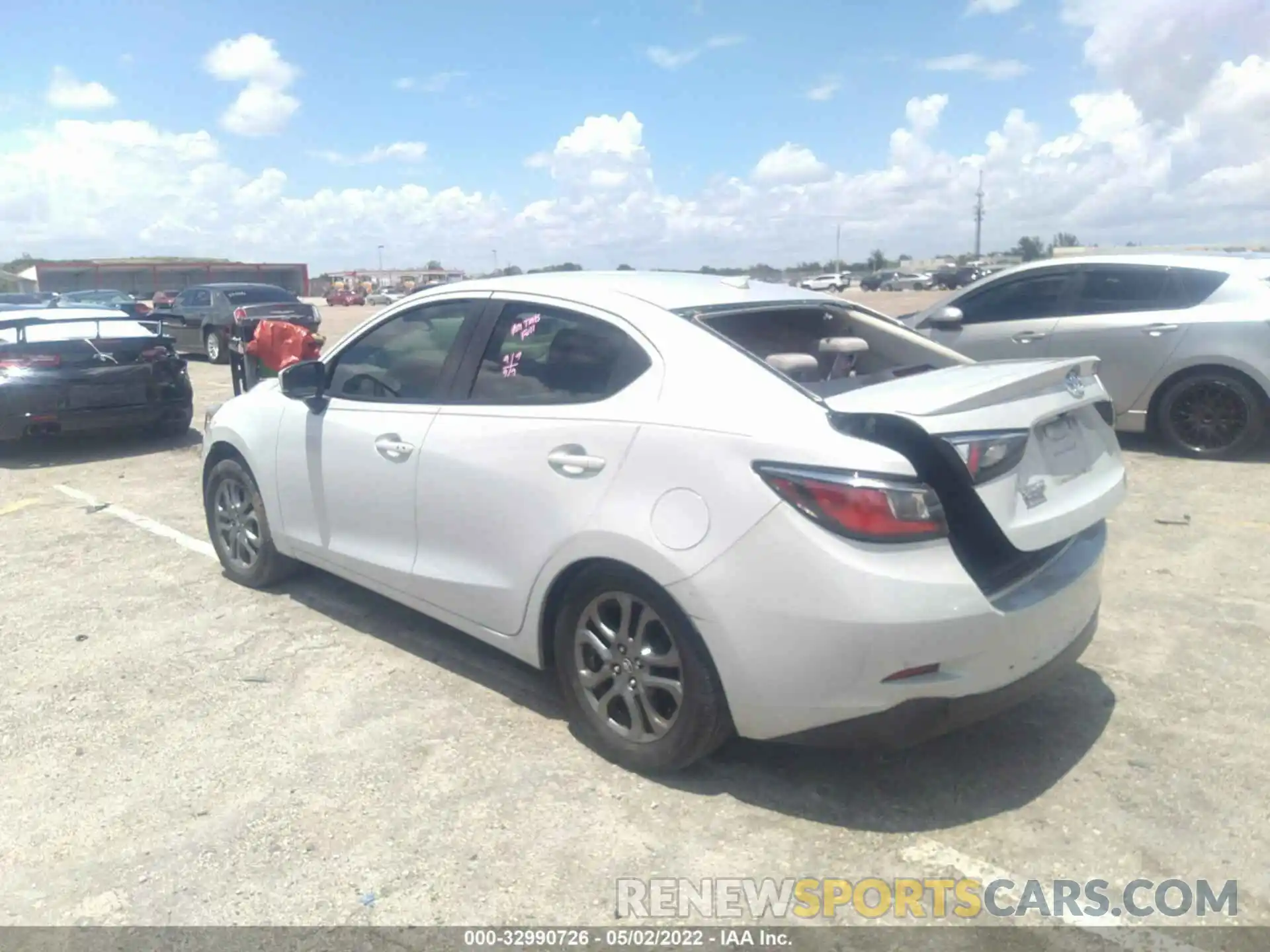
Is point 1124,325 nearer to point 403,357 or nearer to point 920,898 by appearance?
point 403,357

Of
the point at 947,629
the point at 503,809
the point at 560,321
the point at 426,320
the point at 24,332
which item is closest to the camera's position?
the point at 947,629

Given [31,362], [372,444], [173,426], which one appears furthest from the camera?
[173,426]

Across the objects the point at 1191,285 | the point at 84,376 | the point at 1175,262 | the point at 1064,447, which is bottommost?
the point at 84,376

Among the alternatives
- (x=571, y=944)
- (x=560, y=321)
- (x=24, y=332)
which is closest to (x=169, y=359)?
(x=24, y=332)

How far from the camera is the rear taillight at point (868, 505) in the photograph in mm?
2869

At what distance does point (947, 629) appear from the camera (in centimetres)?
288

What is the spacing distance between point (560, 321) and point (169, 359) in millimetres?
7236

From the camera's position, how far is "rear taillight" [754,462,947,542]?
2.87 metres

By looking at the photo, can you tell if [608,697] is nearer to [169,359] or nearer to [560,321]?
[560,321]

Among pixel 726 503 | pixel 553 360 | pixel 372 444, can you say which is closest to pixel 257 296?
pixel 372 444

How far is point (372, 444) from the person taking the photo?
4.34 metres

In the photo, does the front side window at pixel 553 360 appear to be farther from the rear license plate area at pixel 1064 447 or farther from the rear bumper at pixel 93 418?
the rear bumper at pixel 93 418

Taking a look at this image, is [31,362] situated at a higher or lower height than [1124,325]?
lower

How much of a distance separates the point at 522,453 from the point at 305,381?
1.53m
